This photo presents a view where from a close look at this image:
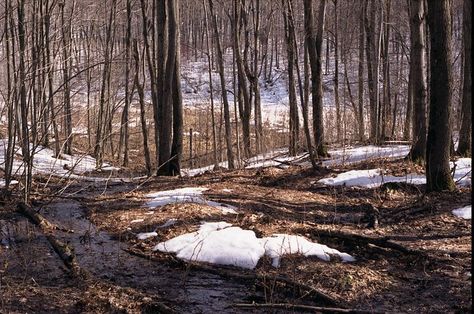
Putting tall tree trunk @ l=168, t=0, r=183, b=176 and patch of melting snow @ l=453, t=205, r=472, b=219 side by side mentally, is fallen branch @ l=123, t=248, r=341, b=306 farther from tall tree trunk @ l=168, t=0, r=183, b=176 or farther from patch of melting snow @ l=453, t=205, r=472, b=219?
tall tree trunk @ l=168, t=0, r=183, b=176

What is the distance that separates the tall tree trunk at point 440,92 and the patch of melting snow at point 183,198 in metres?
3.26

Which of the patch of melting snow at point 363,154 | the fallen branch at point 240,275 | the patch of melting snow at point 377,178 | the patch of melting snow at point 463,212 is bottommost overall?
the fallen branch at point 240,275

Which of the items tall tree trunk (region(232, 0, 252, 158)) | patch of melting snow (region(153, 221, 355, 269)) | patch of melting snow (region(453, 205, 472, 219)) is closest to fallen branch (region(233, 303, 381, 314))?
patch of melting snow (region(153, 221, 355, 269))

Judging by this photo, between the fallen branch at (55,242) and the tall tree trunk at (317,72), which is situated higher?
the tall tree trunk at (317,72)

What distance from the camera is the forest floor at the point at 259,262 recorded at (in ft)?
14.5

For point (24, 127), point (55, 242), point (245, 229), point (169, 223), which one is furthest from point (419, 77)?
→ point (55, 242)

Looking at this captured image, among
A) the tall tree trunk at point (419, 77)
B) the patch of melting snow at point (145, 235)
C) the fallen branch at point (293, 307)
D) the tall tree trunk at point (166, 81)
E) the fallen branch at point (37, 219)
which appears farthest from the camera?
the tall tree trunk at point (166, 81)

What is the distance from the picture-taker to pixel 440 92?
7785 mm

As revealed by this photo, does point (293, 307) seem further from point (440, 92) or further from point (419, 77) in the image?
point (419, 77)

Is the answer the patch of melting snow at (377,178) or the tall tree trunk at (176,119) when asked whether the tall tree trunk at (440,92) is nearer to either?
the patch of melting snow at (377,178)

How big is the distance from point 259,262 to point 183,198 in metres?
2.91

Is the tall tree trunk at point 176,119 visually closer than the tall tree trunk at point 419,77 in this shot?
No

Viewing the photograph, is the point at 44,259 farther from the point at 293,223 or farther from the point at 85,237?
the point at 293,223

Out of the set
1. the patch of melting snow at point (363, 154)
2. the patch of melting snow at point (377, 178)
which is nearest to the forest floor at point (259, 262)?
the patch of melting snow at point (377, 178)
